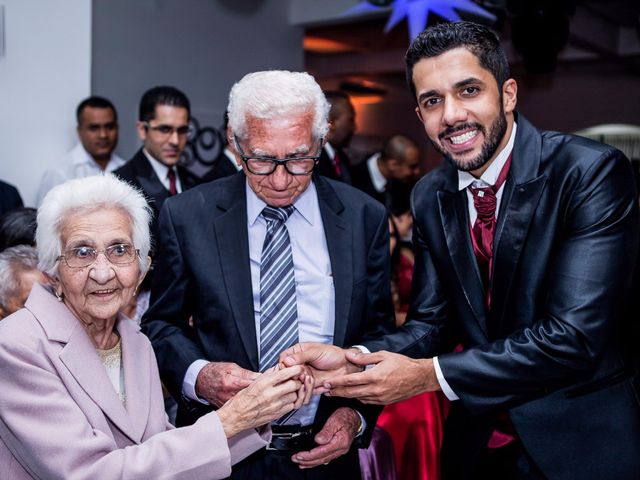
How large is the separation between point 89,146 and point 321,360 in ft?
12.3

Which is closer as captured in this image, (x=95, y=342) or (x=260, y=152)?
(x=95, y=342)

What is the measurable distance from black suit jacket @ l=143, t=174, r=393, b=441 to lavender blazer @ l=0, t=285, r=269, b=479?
0.29 meters

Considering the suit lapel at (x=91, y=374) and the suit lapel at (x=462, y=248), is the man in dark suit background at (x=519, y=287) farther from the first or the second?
the suit lapel at (x=91, y=374)

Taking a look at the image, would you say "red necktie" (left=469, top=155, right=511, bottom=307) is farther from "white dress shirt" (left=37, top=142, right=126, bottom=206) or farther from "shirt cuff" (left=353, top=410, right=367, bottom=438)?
"white dress shirt" (left=37, top=142, right=126, bottom=206)

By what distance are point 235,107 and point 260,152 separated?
0.51 feet

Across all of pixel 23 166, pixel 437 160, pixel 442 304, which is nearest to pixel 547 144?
pixel 442 304

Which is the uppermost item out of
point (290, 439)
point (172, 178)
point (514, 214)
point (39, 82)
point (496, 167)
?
point (39, 82)

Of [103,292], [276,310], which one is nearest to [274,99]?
[276,310]

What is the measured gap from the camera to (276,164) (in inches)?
77.2

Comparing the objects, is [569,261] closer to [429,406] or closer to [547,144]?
[547,144]

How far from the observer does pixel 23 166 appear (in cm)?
526

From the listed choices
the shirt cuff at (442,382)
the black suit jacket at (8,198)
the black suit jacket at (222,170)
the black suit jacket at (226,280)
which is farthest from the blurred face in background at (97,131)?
the shirt cuff at (442,382)

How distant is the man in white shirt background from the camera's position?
506cm

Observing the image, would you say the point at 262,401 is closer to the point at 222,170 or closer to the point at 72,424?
the point at 72,424
